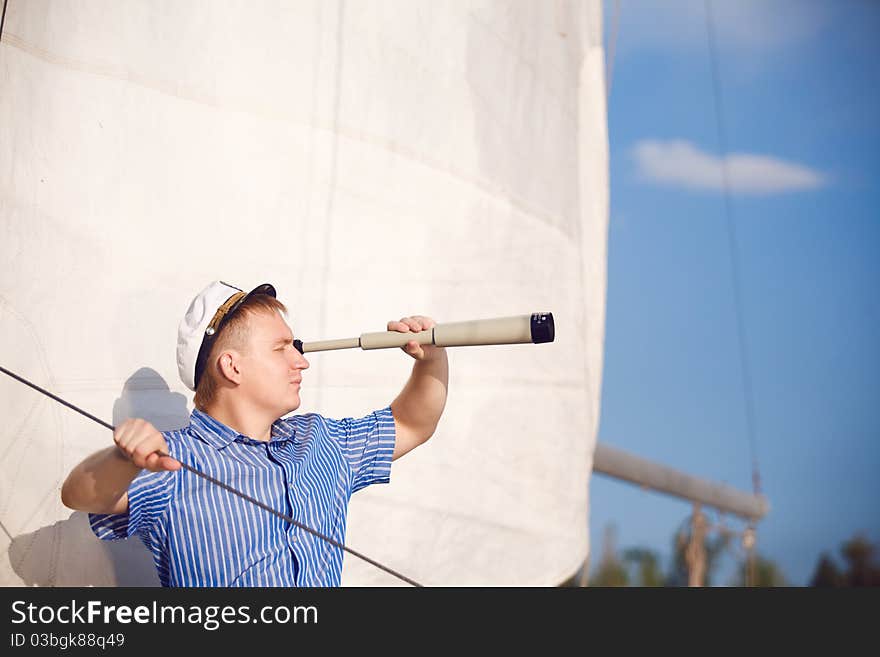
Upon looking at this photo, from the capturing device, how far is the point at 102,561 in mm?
1074

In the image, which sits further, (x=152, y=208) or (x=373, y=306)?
(x=373, y=306)

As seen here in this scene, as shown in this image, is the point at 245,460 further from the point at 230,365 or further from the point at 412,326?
the point at 412,326

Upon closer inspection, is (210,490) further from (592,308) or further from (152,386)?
(592,308)

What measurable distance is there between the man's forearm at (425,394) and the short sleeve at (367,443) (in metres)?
0.02

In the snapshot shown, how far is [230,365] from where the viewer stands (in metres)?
0.94

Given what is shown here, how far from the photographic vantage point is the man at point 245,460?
0.82 metres

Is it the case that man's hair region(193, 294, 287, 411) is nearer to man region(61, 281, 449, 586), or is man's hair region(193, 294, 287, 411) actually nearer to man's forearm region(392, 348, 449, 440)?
man region(61, 281, 449, 586)

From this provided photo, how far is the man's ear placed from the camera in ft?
3.06

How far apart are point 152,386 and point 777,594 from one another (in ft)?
2.20

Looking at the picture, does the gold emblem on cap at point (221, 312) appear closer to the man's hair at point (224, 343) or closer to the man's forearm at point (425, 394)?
the man's hair at point (224, 343)

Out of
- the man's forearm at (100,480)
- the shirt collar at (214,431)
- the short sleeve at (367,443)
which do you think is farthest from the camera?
the short sleeve at (367,443)

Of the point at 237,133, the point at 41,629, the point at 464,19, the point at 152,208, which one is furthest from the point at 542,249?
the point at 41,629

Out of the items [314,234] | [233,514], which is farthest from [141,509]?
[314,234]

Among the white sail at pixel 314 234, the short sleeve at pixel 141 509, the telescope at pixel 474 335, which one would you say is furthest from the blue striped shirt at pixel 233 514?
the white sail at pixel 314 234
